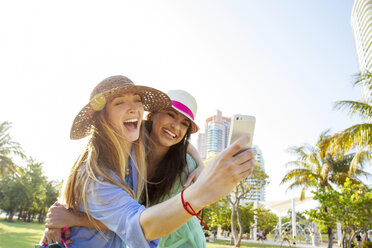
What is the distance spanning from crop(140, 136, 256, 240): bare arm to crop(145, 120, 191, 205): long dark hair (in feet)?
4.53

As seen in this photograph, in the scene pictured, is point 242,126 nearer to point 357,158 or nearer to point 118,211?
point 118,211

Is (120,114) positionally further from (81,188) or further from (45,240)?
(45,240)

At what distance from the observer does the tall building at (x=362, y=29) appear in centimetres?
5639

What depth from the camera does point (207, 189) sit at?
1057mm

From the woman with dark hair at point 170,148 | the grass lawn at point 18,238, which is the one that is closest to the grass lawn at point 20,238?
the grass lawn at point 18,238

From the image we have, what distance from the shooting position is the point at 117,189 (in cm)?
129

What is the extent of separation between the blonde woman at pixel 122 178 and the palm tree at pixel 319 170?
58.7 feet

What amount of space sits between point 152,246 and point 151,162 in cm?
114

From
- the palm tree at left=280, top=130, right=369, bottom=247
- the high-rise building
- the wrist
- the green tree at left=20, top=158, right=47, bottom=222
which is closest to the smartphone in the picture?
the wrist

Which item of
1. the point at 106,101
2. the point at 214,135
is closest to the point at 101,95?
the point at 106,101

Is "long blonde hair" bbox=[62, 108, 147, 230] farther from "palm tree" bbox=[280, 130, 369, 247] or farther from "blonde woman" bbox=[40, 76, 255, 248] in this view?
"palm tree" bbox=[280, 130, 369, 247]

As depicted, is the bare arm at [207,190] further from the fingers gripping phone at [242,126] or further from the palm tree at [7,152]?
the palm tree at [7,152]


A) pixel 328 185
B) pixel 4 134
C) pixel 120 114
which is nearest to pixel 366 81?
pixel 328 185

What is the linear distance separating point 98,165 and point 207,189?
0.70m
